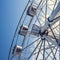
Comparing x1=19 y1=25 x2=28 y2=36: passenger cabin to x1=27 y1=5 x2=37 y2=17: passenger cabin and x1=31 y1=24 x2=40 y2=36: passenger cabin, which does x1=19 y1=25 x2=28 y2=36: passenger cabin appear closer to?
x1=27 y1=5 x2=37 y2=17: passenger cabin

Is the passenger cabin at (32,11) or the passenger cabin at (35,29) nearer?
the passenger cabin at (35,29)

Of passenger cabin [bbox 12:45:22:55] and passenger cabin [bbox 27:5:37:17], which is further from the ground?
passenger cabin [bbox 27:5:37:17]

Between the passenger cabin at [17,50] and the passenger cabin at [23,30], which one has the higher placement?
the passenger cabin at [23,30]

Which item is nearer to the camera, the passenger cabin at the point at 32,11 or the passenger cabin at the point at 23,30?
the passenger cabin at the point at 32,11

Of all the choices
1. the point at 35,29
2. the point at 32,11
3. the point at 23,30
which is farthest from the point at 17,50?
the point at 32,11

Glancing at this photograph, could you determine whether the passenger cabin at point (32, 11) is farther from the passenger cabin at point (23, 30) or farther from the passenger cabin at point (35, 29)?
the passenger cabin at point (35, 29)

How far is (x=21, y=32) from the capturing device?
2431 cm

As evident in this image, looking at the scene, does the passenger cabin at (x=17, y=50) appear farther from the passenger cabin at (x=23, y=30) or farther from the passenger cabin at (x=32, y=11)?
the passenger cabin at (x=32, y=11)

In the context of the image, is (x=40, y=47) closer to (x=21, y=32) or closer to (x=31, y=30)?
(x=31, y=30)

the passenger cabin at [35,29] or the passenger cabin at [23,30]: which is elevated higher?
the passenger cabin at [35,29]

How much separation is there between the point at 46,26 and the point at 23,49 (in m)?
5.65

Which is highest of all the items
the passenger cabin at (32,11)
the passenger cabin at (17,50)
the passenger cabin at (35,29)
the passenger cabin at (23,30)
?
the passenger cabin at (32,11)

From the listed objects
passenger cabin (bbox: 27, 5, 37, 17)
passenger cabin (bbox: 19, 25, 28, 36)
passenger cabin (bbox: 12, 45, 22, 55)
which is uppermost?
passenger cabin (bbox: 27, 5, 37, 17)

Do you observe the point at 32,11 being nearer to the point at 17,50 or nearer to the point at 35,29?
the point at 35,29
